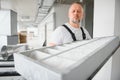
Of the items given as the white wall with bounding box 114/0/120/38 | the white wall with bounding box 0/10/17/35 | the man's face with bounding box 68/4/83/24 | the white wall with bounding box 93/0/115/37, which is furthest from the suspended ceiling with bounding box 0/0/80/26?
the man's face with bounding box 68/4/83/24

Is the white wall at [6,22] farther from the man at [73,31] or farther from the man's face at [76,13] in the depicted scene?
the man's face at [76,13]

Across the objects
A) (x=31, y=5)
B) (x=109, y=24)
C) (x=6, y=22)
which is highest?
(x=31, y=5)

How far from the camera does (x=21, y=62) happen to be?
60 centimetres

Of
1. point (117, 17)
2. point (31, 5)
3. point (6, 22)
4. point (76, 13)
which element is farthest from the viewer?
point (31, 5)

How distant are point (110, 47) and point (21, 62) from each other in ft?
1.42

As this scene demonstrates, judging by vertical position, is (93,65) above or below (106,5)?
below

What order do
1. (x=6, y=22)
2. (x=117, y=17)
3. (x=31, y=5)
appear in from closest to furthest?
(x=117, y=17)
(x=6, y=22)
(x=31, y=5)

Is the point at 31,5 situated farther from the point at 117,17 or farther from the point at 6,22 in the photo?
the point at 117,17

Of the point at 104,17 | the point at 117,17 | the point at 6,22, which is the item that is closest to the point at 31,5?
the point at 6,22

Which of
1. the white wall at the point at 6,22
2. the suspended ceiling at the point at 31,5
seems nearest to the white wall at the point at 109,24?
the white wall at the point at 6,22

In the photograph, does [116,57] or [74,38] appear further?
[116,57]

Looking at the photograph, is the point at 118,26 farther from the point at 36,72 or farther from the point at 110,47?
the point at 36,72

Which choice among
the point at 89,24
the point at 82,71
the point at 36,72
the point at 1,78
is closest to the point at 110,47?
the point at 82,71

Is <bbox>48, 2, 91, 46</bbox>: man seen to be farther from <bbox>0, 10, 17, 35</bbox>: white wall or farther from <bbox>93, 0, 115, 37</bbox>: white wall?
<bbox>0, 10, 17, 35</bbox>: white wall
